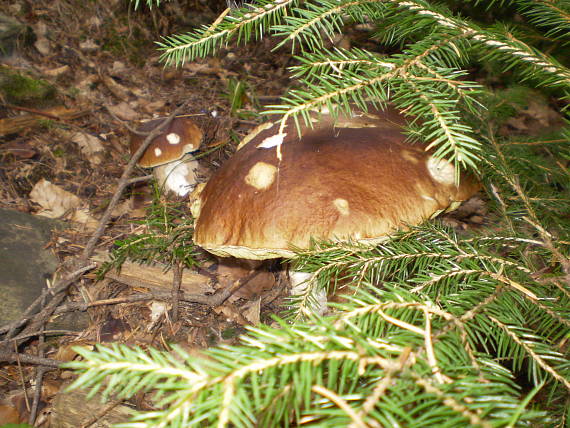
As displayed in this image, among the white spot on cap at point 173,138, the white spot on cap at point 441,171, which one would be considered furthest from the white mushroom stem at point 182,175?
the white spot on cap at point 441,171

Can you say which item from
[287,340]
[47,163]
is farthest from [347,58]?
[47,163]

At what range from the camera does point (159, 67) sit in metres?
4.62

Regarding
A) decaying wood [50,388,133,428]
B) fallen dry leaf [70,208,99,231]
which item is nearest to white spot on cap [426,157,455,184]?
decaying wood [50,388,133,428]

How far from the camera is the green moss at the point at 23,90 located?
145 inches

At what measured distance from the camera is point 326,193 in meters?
1.51

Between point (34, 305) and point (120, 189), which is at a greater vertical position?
point (120, 189)

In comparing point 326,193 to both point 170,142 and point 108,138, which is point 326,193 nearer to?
point 170,142

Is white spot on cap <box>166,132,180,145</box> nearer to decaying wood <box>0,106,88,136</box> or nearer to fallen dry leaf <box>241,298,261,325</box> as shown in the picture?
decaying wood <box>0,106,88,136</box>

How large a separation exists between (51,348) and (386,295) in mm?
2266

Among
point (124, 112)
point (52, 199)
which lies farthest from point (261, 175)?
point (124, 112)

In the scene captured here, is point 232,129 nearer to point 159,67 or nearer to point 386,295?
point 159,67

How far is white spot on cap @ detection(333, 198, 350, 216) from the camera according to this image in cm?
148

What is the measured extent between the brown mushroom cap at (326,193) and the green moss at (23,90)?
10.2ft

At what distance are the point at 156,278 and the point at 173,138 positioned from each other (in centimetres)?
122
